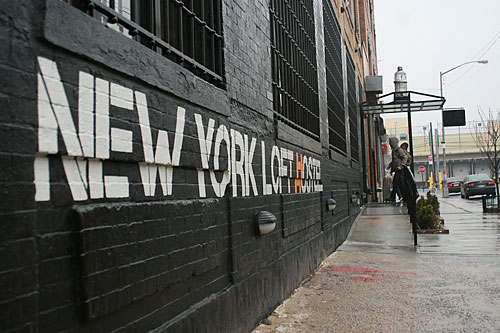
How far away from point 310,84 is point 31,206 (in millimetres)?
7268

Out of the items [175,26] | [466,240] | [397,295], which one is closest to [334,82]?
Answer: [466,240]

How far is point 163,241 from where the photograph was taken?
3127 mm

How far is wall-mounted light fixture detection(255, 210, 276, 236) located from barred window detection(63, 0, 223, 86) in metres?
1.34

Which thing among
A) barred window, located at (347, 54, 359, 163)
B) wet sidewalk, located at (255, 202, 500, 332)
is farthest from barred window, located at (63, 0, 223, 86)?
barred window, located at (347, 54, 359, 163)

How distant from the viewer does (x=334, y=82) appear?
12312 mm

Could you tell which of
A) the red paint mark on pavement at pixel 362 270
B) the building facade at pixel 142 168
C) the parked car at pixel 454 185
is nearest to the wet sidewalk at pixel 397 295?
the red paint mark on pavement at pixel 362 270

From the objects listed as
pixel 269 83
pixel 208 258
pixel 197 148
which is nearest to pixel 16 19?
pixel 197 148

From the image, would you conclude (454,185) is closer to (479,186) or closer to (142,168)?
(479,186)

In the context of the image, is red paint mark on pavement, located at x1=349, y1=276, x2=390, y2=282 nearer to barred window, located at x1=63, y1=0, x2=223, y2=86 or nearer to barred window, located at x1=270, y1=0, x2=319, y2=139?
barred window, located at x1=270, y1=0, x2=319, y2=139

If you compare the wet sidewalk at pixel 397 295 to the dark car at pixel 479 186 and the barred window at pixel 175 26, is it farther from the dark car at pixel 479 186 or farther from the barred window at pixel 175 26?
the dark car at pixel 479 186

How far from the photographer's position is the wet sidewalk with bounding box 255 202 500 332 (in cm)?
478

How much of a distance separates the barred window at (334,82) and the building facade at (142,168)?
5.06 meters

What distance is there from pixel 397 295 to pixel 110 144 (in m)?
4.36

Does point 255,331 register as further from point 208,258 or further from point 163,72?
point 163,72
